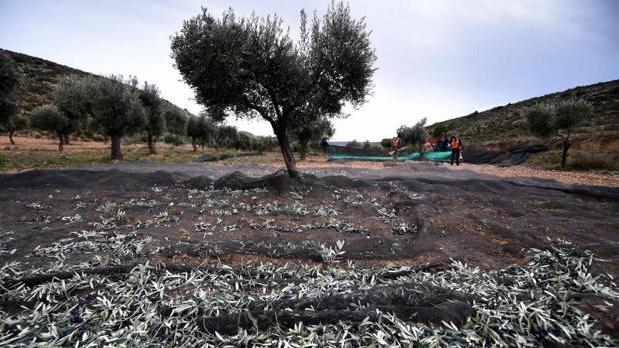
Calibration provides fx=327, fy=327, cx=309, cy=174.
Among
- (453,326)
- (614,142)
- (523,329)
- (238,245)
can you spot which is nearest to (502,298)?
(523,329)

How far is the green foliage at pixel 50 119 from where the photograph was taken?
41819mm

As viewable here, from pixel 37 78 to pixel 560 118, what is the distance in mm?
110787

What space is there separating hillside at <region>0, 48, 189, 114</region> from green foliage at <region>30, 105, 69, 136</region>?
19.8 metres

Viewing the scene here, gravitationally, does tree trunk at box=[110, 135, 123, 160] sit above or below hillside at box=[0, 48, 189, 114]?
below

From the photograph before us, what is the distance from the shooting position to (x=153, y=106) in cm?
4056

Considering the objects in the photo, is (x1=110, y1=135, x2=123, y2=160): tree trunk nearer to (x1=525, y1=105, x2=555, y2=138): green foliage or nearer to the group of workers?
the group of workers

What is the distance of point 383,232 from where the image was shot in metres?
8.91

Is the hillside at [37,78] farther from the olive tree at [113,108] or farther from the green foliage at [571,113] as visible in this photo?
the green foliage at [571,113]

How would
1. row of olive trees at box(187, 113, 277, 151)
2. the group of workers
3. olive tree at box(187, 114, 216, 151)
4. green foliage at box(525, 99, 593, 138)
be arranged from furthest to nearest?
1. row of olive trees at box(187, 113, 277, 151)
2. olive tree at box(187, 114, 216, 151)
3. the group of workers
4. green foliage at box(525, 99, 593, 138)

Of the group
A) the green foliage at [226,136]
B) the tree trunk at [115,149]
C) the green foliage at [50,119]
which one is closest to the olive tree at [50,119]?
the green foliage at [50,119]

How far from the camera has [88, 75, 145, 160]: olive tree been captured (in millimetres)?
30547

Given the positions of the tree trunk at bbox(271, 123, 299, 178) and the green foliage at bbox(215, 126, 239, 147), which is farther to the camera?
the green foliage at bbox(215, 126, 239, 147)

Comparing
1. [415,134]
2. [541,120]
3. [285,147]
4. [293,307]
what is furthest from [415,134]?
[293,307]

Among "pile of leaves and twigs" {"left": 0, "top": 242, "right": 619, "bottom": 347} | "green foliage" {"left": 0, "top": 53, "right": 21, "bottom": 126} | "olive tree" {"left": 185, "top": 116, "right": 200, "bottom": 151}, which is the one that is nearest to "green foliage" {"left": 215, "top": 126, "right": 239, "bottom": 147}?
"olive tree" {"left": 185, "top": 116, "right": 200, "bottom": 151}
